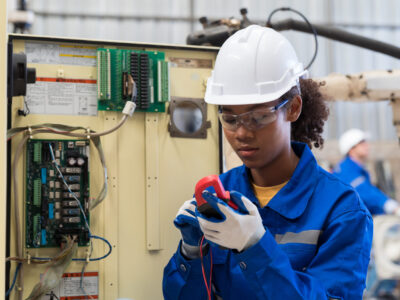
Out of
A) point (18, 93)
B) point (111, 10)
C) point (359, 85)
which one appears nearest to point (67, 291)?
point (18, 93)

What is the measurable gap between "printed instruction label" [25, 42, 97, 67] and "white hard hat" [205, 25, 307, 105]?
688 mm

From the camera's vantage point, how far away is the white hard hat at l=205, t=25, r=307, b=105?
155cm

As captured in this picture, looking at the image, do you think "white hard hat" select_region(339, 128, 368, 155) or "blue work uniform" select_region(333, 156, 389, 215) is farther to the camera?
"white hard hat" select_region(339, 128, 368, 155)

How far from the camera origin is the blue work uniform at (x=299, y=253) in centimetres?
134

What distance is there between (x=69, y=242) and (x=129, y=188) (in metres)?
0.31

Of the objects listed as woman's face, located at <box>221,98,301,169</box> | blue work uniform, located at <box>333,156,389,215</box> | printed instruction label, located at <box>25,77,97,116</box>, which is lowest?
blue work uniform, located at <box>333,156,389,215</box>

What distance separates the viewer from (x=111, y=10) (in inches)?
228

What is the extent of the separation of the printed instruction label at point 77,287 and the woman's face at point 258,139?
849 millimetres

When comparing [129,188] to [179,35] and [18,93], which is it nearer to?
[18,93]

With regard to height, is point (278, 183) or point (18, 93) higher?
point (18, 93)

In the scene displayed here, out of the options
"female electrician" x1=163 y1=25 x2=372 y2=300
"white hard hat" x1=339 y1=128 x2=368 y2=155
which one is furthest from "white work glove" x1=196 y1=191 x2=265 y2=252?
"white hard hat" x1=339 y1=128 x2=368 y2=155

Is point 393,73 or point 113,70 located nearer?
point 113,70

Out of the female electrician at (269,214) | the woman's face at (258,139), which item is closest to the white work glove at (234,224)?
the female electrician at (269,214)

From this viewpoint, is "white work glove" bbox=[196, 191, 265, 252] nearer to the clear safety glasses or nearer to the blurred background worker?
the clear safety glasses
